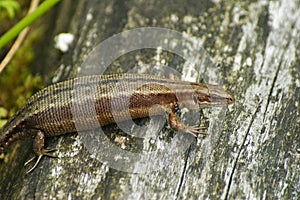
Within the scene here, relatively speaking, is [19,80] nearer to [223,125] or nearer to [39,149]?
[39,149]

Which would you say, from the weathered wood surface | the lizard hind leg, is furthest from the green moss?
the lizard hind leg

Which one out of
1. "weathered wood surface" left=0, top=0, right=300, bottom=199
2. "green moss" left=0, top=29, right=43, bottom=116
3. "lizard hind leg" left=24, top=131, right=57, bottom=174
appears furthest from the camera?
"green moss" left=0, top=29, right=43, bottom=116

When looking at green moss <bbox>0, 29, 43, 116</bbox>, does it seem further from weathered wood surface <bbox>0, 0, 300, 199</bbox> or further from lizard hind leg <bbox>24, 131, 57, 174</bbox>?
lizard hind leg <bbox>24, 131, 57, 174</bbox>

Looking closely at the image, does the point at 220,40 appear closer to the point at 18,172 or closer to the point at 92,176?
the point at 92,176

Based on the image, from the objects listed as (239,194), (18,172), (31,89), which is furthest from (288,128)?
(31,89)

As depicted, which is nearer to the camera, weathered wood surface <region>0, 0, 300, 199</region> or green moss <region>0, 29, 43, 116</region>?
weathered wood surface <region>0, 0, 300, 199</region>

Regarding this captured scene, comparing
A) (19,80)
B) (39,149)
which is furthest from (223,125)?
(19,80)

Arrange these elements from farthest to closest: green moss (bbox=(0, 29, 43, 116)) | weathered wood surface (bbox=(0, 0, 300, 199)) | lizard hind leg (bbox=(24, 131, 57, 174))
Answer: green moss (bbox=(0, 29, 43, 116))
lizard hind leg (bbox=(24, 131, 57, 174))
weathered wood surface (bbox=(0, 0, 300, 199))

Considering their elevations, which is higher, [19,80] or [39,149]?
[19,80]

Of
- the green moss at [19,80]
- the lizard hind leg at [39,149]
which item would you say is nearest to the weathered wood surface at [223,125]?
the lizard hind leg at [39,149]
